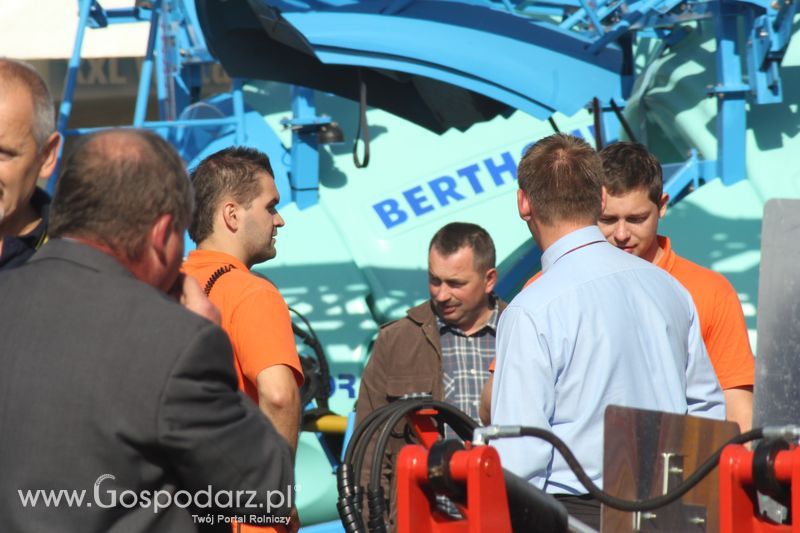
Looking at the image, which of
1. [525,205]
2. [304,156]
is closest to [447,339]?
[525,205]

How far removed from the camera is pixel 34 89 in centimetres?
249

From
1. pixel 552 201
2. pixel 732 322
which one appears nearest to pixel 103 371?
pixel 552 201

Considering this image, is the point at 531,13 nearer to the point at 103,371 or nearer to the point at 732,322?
the point at 732,322

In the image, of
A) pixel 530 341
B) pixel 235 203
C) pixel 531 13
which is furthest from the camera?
pixel 531 13

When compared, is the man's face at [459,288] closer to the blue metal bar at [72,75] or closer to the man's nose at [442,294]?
the man's nose at [442,294]

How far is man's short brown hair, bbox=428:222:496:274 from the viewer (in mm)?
4523

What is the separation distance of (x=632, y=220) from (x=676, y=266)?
0.68 feet

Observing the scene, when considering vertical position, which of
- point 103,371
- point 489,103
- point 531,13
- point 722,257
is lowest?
point 722,257

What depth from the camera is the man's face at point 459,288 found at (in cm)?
447

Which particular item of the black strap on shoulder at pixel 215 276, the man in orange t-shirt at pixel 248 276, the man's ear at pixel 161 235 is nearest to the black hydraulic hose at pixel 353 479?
the man in orange t-shirt at pixel 248 276

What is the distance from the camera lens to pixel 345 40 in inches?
206

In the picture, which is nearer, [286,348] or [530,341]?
[530,341]

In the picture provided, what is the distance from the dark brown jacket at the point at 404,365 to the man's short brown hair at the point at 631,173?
1163 mm

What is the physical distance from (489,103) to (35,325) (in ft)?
13.2
